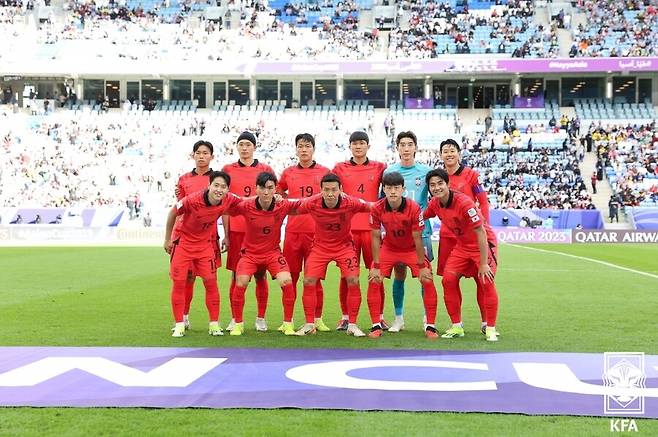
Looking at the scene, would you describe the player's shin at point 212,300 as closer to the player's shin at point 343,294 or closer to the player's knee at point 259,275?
the player's knee at point 259,275

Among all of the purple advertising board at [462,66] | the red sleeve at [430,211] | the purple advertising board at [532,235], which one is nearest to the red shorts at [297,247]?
the red sleeve at [430,211]

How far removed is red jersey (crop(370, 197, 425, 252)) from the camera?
319 inches

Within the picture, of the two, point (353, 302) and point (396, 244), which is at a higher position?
point (396, 244)

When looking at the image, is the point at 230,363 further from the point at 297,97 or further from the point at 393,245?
the point at 297,97

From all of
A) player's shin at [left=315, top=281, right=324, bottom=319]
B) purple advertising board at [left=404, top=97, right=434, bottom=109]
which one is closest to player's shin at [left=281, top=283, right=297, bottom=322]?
→ player's shin at [left=315, top=281, right=324, bottom=319]

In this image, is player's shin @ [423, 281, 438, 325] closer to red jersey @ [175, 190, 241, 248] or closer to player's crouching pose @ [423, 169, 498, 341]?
player's crouching pose @ [423, 169, 498, 341]

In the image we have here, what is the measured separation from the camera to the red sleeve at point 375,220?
8180 millimetres

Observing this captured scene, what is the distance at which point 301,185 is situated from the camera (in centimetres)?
883

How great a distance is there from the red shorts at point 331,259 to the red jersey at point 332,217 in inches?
2.2

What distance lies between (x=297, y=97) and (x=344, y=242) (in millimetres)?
42919

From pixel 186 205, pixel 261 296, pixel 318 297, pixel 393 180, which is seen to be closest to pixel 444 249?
pixel 393 180

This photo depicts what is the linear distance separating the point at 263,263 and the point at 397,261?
4.86ft

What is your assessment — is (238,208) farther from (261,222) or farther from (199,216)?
(199,216)

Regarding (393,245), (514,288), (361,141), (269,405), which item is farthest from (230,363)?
(514,288)
